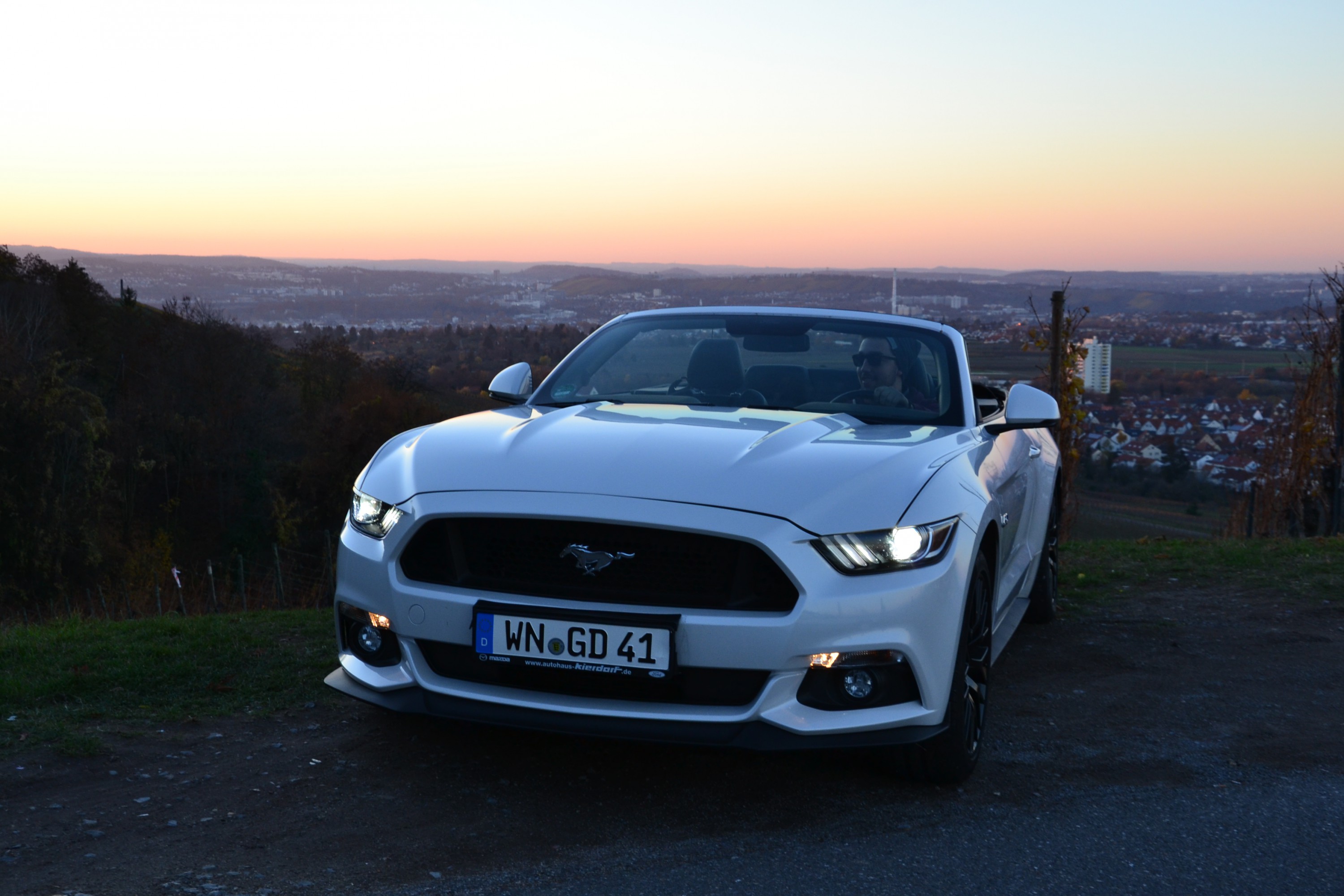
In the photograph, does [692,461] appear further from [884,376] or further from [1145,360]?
[1145,360]

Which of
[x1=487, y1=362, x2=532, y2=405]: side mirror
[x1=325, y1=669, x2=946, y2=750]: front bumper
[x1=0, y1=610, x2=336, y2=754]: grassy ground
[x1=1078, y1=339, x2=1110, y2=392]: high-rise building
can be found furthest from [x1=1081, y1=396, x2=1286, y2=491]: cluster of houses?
[x1=325, y1=669, x2=946, y2=750]: front bumper

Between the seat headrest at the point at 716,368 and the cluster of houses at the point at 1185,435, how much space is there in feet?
39.9

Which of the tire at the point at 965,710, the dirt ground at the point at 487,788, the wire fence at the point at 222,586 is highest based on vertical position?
the tire at the point at 965,710

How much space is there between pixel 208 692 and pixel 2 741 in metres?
0.89

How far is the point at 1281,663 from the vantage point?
5.66 meters

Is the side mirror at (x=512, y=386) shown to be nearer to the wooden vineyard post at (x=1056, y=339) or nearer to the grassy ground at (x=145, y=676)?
the grassy ground at (x=145, y=676)

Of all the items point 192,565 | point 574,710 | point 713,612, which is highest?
point 713,612

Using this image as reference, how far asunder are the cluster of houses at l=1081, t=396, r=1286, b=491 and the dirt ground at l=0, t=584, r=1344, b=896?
12237mm

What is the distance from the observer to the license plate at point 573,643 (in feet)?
10.2

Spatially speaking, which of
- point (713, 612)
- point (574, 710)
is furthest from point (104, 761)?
point (713, 612)

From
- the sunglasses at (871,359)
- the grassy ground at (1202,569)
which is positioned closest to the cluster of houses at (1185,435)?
the grassy ground at (1202,569)

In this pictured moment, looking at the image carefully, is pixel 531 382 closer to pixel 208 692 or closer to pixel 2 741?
pixel 208 692

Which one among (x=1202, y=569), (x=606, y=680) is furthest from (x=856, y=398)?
(x=1202, y=569)

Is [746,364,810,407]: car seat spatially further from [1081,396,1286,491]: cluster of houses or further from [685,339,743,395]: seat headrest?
[1081,396,1286,491]: cluster of houses
